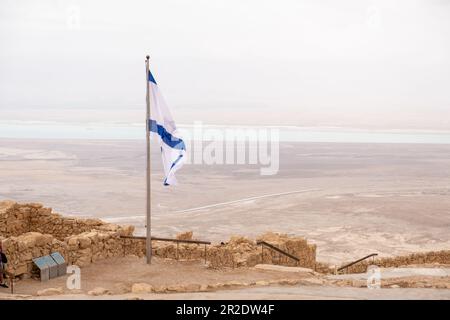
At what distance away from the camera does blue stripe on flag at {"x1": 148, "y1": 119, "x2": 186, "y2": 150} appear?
37.0 feet

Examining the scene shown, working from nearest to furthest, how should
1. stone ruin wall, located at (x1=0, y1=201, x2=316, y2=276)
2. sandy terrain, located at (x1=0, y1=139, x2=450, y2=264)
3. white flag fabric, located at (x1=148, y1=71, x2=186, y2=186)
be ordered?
stone ruin wall, located at (x1=0, y1=201, x2=316, y2=276) < white flag fabric, located at (x1=148, y1=71, x2=186, y2=186) < sandy terrain, located at (x1=0, y1=139, x2=450, y2=264)

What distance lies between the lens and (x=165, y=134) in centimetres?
1130

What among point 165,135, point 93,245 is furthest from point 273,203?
point 165,135

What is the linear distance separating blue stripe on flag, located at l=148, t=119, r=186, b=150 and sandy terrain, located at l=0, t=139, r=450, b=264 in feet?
43.7

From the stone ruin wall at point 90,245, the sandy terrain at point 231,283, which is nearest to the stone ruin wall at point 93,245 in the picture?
Result: the stone ruin wall at point 90,245

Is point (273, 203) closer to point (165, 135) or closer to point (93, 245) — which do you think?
point (93, 245)

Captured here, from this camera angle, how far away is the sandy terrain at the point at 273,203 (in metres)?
28.2

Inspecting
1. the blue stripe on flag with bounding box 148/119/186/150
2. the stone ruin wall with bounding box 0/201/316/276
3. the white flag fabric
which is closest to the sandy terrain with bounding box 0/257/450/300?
the stone ruin wall with bounding box 0/201/316/276

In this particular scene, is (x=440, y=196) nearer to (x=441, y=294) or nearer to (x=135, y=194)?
(x=135, y=194)

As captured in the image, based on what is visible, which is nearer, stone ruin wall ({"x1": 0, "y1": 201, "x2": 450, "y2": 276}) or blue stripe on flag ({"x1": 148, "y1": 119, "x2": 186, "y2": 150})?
stone ruin wall ({"x1": 0, "y1": 201, "x2": 450, "y2": 276})

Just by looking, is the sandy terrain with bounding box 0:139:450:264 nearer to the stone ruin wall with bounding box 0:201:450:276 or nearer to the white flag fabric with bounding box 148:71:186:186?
the stone ruin wall with bounding box 0:201:450:276

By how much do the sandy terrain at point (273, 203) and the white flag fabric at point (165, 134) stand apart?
43.3 feet
